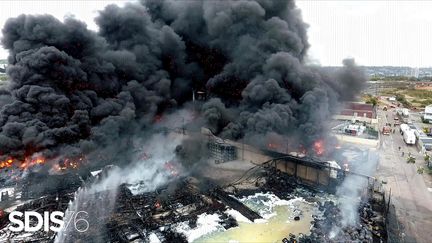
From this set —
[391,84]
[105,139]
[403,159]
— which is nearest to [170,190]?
[105,139]

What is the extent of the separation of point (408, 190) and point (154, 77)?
32043mm

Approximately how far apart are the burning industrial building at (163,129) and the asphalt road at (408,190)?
109 inches

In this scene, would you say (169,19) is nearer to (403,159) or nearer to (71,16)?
(71,16)

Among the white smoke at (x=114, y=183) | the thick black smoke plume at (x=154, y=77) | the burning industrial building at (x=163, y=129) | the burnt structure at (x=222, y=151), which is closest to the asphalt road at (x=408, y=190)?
the burning industrial building at (x=163, y=129)

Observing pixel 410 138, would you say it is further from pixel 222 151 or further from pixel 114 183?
pixel 114 183

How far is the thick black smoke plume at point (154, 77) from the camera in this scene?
24.7 m

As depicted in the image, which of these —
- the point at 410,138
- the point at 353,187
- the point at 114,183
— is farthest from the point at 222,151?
the point at 410,138

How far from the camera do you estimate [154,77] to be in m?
39.9

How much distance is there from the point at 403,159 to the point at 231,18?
3022 cm

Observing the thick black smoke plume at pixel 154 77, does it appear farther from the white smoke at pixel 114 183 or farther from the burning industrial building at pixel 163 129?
the white smoke at pixel 114 183

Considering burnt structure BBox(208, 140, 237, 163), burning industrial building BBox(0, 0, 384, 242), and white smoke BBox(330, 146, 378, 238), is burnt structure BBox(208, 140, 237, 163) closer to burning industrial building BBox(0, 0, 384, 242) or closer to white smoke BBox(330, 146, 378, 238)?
burning industrial building BBox(0, 0, 384, 242)

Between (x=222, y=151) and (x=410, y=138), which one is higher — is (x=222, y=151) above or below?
above

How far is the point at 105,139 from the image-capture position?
2766cm

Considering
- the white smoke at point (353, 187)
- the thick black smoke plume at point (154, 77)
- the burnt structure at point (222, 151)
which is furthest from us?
the burnt structure at point (222, 151)
